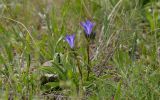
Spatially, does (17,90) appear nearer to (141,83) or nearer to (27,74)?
(27,74)

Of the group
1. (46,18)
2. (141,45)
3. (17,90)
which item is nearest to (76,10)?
(46,18)

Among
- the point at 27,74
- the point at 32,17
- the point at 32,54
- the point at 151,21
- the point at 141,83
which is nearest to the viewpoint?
the point at 141,83

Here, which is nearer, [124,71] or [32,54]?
[124,71]

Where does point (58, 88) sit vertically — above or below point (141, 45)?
below

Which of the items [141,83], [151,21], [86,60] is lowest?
[141,83]

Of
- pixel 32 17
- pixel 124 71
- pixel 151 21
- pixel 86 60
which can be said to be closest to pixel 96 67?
pixel 86 60

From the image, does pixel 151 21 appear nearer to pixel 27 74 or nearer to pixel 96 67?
A: pixel 96 67

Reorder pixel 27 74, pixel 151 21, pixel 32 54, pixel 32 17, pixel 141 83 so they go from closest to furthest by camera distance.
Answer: pixel 141 83
pixel 27 74
pixel 32 54
pixel 151 21
pixel 32 17
